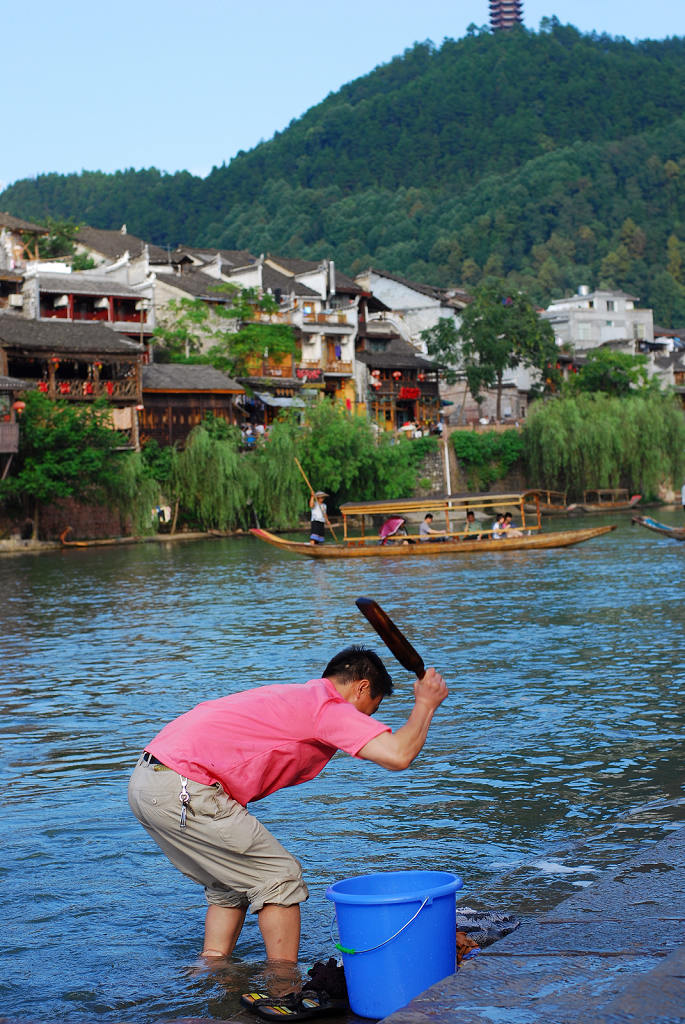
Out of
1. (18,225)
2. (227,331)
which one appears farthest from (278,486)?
(18,225)

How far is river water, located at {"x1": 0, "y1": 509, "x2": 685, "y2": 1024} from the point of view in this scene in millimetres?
6488

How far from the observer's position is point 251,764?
5.04 meters

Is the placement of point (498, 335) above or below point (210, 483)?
above

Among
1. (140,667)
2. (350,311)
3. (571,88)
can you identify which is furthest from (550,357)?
(571,88)

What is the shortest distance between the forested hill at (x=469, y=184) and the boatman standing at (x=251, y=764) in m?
121

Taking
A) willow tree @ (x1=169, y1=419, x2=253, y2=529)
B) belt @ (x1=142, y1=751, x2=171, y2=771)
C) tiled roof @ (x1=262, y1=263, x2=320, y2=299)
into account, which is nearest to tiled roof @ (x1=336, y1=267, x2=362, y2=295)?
tiled roof @ (x1=262, y1=263, x2=320, y2=299)

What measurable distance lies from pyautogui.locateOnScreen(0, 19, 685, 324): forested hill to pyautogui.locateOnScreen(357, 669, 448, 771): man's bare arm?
122 meters

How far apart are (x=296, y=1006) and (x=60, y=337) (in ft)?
155

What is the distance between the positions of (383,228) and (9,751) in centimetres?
13325

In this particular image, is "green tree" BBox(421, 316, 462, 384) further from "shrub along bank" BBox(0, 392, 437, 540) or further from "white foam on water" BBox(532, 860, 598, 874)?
"white foam on water" BBox(532, 860, 598, 874)

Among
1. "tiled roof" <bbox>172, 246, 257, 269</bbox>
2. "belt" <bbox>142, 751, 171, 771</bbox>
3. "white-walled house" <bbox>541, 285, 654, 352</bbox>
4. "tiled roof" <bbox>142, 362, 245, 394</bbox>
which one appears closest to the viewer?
"belt" <bbox>142, 751, 171, 771</bbox>

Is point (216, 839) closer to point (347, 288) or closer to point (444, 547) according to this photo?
point (444, 547)

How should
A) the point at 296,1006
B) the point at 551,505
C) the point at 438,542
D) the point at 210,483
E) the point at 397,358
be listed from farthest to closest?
1. the point at 397,358
2. the point at 551,505
3. the point at 210,483
4. the point at 438,542
5. the point at 296,1006

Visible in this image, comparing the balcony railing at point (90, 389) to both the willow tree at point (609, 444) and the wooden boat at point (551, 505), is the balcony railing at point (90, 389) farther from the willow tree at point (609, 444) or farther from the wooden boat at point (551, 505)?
the willow tree at point (609, 444)
